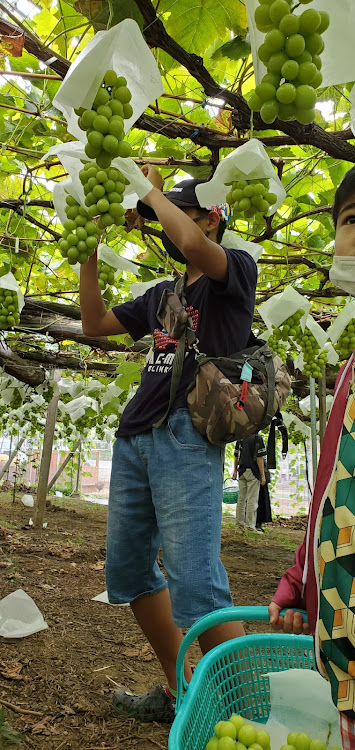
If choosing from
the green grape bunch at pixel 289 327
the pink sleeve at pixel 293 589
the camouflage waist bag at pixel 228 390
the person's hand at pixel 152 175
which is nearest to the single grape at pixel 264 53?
the person's hand at pixel 152 175

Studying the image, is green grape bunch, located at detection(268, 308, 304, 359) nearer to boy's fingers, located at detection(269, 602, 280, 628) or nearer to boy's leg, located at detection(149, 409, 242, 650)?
boy's leg, located at detection(149, 409, 242, 650)

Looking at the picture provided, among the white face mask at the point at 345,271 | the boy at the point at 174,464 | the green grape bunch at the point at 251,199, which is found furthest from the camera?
the boy at the point at 174,464

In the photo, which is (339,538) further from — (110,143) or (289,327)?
(289,327)

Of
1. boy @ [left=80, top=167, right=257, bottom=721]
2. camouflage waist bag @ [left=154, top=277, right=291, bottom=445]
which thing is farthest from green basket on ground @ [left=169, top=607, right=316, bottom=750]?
camouflage waist bag @ [left=154, top=277, right=291, bottom=445]

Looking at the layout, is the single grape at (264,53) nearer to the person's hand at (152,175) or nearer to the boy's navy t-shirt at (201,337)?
the person's hand at (152,175)

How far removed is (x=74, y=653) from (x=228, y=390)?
181cm

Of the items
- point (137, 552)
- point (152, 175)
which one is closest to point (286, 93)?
point (152, 175)

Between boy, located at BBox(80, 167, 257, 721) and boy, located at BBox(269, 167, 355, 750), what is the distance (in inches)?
15.4

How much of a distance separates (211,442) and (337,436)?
0.73 meters

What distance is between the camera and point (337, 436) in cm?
89

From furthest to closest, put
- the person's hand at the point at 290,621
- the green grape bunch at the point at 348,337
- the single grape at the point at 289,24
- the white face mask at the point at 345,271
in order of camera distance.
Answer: the green grape bunch at the point at 348,337 < the person's hand at the point at 290,621 < the white face mask at the point at 345,271 < the single grape at the point at 289,24

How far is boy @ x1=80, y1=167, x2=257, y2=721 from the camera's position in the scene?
1.50m

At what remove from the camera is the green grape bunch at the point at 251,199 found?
122 centimetres

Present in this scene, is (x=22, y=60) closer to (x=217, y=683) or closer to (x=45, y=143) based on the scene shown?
(x=45, y=143)
